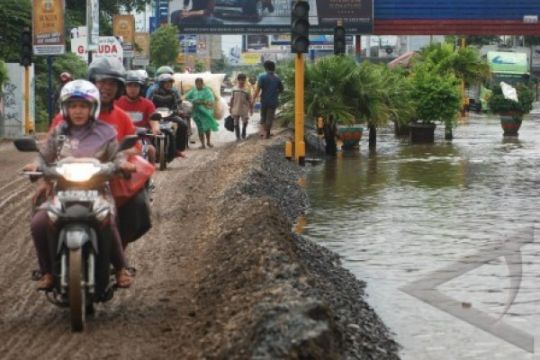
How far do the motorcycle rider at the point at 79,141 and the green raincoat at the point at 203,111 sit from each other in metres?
→ 16.7

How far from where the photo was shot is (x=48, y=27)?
27391mm

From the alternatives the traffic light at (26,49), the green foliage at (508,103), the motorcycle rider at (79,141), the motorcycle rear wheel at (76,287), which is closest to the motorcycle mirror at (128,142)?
the motorcycle rider at (79,141)

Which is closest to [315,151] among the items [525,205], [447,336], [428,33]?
[525,205]

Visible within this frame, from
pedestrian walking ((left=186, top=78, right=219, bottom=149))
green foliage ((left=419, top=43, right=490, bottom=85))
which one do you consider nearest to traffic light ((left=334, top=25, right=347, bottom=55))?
pedestrian walking ((left=186, top=78, right=219, bottom=149))

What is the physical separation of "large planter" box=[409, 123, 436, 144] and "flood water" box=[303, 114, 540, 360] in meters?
5.36

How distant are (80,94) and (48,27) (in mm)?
20696

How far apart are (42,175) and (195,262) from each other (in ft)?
9.07

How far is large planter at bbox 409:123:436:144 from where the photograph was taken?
2656 cm

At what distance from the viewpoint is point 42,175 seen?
705cm

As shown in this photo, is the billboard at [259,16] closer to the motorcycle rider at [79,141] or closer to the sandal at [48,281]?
the motorcycle rider at [79,141]

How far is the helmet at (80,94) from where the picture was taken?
7.28 m

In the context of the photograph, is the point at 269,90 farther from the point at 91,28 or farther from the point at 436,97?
the point at 91,28

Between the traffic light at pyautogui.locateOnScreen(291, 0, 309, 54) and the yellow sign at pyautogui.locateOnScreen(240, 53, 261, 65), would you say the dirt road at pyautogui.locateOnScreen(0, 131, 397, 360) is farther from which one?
the yellow sign at pyautogui.locateOnScreen(240, 53, 261, 65)

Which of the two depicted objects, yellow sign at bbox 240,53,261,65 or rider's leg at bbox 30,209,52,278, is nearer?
rider's leg at bbox 30,209,52,278
